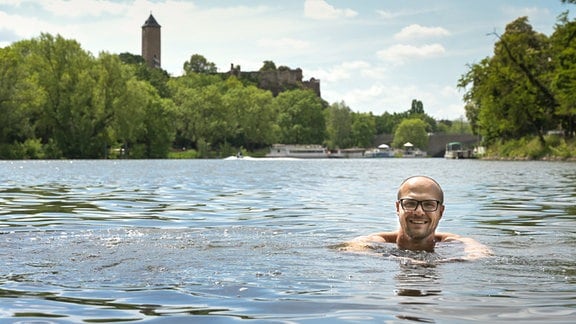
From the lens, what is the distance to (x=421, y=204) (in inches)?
301

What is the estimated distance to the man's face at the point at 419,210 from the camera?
7602 mm

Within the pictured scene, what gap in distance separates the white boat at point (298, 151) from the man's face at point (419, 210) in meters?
134

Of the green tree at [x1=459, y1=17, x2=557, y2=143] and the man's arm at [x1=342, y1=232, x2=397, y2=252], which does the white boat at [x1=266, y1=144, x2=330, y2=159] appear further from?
the man's arm at [x1=342, y1=232, x2=397, y2=252]

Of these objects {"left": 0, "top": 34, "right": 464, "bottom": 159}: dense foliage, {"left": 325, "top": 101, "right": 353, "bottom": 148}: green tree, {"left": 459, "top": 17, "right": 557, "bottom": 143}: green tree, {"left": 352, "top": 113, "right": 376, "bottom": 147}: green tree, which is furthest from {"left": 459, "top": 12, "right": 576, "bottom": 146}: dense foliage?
{"left": 352, "top": 113, "right": 376, "bottom": 147}: green tree

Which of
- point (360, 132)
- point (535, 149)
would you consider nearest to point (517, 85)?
point (535, 149)

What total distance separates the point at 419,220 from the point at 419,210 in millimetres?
219

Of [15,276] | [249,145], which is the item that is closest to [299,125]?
[249,145]

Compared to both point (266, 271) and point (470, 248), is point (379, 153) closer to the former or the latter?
point (470, 248)

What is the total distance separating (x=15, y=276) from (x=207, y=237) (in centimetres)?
412

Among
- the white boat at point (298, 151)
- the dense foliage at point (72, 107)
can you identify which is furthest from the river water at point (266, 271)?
the white boat at point (298, 151)

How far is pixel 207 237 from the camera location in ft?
36.2

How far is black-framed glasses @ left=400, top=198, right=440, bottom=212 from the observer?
762cm

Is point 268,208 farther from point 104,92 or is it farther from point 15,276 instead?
point 104,92

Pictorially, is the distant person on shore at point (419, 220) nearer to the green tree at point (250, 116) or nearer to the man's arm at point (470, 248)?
the man's arm at point (470, 248)
